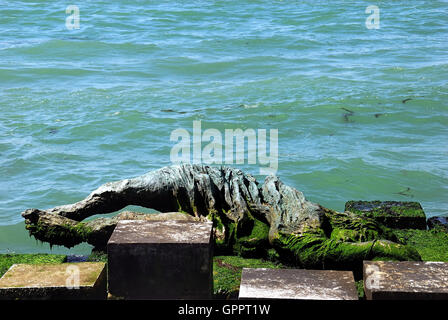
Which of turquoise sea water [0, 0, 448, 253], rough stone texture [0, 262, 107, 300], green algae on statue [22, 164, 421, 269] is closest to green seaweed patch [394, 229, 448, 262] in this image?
green algae on statue [22, 164, 421, 269]

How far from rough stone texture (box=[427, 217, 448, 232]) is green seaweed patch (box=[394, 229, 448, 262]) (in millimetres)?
108

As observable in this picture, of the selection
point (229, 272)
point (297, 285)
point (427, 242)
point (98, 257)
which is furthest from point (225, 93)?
point (297, 285)

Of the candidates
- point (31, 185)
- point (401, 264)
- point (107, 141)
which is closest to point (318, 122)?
point (107, 141)

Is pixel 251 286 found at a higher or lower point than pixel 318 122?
higher

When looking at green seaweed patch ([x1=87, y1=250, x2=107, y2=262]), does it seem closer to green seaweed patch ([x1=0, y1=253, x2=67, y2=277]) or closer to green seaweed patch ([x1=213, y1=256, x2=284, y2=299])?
green seaweed patch ([x1=0, y1=253, x2=67, y2=277])

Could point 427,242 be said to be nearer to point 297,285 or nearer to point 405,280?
point 405,280

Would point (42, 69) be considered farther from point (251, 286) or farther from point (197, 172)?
point (251, 286)

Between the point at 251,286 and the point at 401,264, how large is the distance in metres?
0.94

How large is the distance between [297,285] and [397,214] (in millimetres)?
2779

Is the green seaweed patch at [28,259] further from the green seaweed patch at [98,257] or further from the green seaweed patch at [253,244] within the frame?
the green seaweed patch at [253,244]

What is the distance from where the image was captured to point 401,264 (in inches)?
176

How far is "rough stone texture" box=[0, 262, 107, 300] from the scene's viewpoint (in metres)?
4.39

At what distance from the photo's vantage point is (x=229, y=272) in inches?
220

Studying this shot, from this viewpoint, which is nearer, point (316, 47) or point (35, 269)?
point (35, 269)
